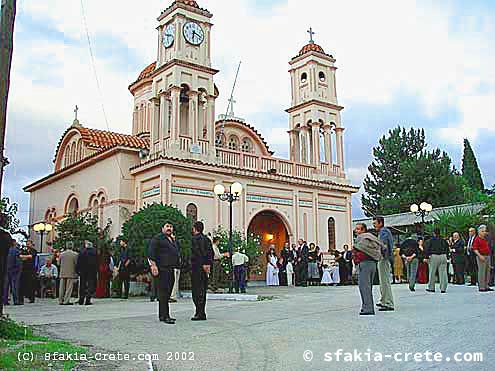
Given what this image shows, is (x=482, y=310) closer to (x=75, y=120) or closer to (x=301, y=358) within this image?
(x=301, y=358)

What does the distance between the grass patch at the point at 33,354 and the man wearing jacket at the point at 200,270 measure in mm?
3027

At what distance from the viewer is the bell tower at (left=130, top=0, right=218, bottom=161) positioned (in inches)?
993

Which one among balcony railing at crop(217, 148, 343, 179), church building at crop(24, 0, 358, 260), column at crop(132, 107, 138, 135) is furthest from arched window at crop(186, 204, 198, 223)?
column at crop(132, 107, 138, 135)

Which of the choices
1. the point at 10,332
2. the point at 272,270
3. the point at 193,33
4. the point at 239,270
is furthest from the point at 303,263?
the point at 10,332

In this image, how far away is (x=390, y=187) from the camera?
158 ft

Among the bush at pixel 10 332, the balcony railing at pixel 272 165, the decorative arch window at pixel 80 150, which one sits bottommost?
the bush at pixel 10 332

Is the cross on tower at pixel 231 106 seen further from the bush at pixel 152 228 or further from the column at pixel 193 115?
the bush at pixel 152 228

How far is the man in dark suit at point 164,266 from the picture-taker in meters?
9.58

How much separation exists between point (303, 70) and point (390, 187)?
777 inches

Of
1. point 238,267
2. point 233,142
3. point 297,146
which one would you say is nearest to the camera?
point 238,267

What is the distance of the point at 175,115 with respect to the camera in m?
24.9

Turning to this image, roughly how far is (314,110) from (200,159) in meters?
8.67

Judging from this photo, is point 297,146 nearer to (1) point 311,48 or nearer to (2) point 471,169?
(1) point 311,48

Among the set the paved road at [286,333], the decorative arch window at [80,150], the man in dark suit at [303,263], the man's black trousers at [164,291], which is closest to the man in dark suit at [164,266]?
the man's black trousers at [164,291]
